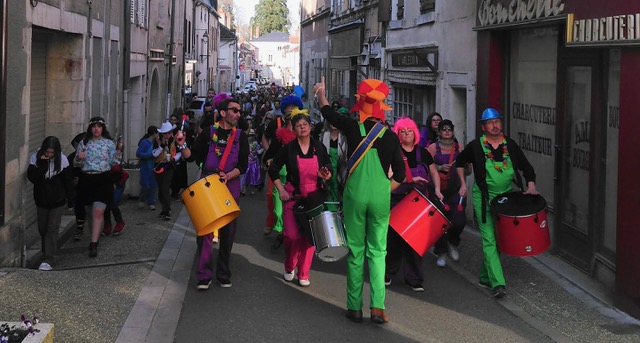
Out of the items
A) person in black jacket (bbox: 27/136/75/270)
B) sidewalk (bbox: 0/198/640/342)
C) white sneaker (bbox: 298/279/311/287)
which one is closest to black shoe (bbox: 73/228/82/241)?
sidewalk (bbox: 0/198/640/342)

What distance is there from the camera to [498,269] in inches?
288

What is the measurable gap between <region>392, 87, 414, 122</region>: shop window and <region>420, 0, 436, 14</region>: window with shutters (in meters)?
2.29

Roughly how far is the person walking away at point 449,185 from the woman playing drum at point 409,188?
912 millimetres

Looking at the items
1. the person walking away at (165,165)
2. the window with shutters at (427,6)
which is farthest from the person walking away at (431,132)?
the window with shutters at (427,6)

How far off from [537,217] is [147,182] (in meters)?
7.30

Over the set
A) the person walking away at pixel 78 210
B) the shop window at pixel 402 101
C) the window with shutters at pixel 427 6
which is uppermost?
the window with shutters at pixel 427 6

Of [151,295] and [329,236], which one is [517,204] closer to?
[329,236]

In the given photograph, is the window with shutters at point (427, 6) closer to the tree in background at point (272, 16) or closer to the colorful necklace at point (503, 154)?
the colorful necklace at point (503, 154)

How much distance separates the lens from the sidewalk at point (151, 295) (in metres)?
6.14

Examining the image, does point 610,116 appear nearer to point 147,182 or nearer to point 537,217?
point 537,217

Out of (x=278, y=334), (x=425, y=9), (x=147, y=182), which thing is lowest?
(x=278, y=334)

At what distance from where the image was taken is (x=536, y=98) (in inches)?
396

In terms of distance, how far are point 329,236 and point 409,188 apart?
52.5 inches

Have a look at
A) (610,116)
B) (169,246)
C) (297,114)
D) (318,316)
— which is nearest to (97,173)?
(169,246)
